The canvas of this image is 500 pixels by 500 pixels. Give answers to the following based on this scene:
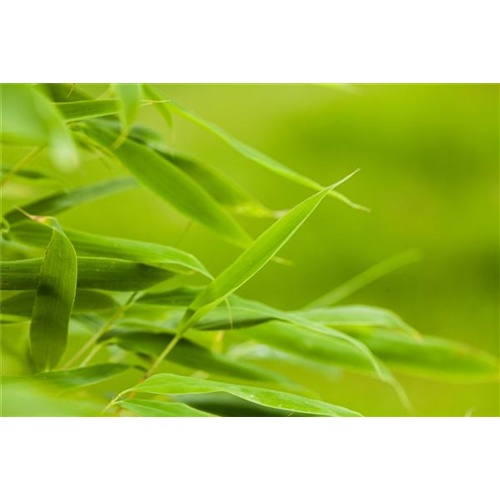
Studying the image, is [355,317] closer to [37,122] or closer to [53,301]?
[53,301]

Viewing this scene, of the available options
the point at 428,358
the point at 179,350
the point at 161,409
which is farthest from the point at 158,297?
the point at 428,358

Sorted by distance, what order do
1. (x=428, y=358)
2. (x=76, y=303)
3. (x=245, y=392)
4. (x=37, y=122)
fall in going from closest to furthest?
(x=37, y=122) < (x=245, y=392) < (x=76, y=303) < (x=428, y=358)

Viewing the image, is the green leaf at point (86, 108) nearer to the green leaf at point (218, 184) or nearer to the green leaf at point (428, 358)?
the green leaf at point (218, 184)

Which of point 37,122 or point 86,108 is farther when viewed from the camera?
point 86,108

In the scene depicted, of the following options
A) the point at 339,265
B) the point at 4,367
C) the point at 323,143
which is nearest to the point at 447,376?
the point at 4,367
